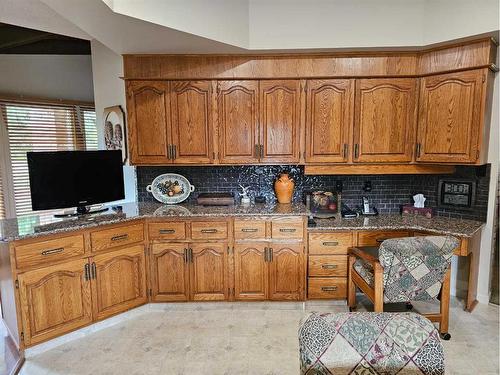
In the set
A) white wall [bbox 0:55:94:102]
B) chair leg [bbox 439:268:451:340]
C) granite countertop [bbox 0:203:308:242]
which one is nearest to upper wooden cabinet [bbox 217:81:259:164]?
granite countertop [bbox 0:203:308:242]

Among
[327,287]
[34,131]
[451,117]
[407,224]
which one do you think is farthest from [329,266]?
[34,131]

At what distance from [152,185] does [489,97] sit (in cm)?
312

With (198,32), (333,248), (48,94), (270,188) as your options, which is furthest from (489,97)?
(48,94)

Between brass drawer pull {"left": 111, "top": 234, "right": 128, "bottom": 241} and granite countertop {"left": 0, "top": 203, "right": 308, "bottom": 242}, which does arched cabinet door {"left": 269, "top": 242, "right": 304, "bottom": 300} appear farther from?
brass drawer pull {"left": 111, "top": 234, "right": 128, "bottom": 241}

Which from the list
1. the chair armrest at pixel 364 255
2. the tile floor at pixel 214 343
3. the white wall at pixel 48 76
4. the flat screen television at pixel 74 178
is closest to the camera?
the tile floor at pixel 214 343

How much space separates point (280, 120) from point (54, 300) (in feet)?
7.66

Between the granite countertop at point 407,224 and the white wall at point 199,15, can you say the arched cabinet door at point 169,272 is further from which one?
the white wall at point 199,15

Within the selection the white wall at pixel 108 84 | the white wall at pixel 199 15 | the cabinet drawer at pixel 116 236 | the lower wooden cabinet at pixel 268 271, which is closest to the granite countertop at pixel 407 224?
the lower wooden cabinet at pixel 268 271

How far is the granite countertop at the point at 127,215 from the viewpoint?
2.33m

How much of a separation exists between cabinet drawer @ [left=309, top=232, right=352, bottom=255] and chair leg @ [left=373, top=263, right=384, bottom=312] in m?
0.55

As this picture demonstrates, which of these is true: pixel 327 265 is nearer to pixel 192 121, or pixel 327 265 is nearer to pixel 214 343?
pixel 214 343

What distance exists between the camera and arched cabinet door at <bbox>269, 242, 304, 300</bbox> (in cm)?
291

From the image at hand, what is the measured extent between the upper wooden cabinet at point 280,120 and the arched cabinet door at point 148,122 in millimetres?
892

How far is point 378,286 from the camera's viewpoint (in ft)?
7.68
